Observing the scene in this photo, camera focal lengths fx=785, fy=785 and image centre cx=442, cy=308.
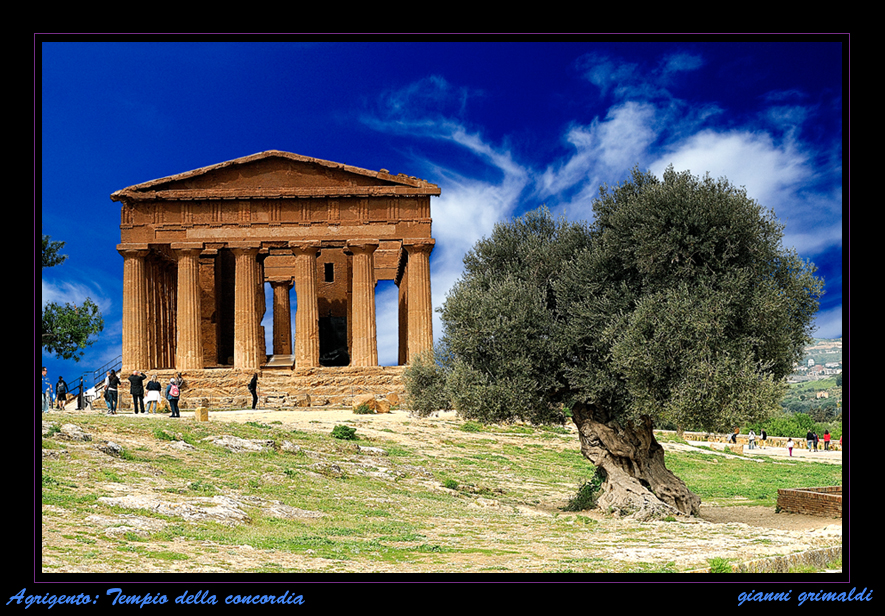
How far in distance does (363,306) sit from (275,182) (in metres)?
8.55

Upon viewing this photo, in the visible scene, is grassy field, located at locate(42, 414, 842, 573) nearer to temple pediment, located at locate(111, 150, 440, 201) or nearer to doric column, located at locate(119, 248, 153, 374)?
doric column, located at locate(119, 248, 153, 374)

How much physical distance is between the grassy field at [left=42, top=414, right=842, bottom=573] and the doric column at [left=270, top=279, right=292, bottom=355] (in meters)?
26.1

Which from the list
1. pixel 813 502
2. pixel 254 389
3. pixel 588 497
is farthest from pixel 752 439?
pixel 588 497

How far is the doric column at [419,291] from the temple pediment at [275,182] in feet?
10.2

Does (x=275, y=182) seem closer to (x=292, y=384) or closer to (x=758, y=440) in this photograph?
(x=292, y=384)

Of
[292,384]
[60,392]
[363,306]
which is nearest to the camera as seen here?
[60,392]

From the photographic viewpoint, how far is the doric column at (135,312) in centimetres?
4272

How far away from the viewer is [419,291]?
43531 millimetres

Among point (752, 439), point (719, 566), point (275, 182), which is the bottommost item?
point (752, 439)

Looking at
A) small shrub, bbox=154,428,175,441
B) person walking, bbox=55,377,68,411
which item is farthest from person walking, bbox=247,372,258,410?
small shrub, bbox=154,428,175,441

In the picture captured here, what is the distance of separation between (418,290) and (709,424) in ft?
95.0

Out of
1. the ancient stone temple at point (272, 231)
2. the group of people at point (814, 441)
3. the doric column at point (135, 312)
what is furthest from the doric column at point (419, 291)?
the group of people at point (814, 441)

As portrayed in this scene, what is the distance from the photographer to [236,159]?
43.3m
